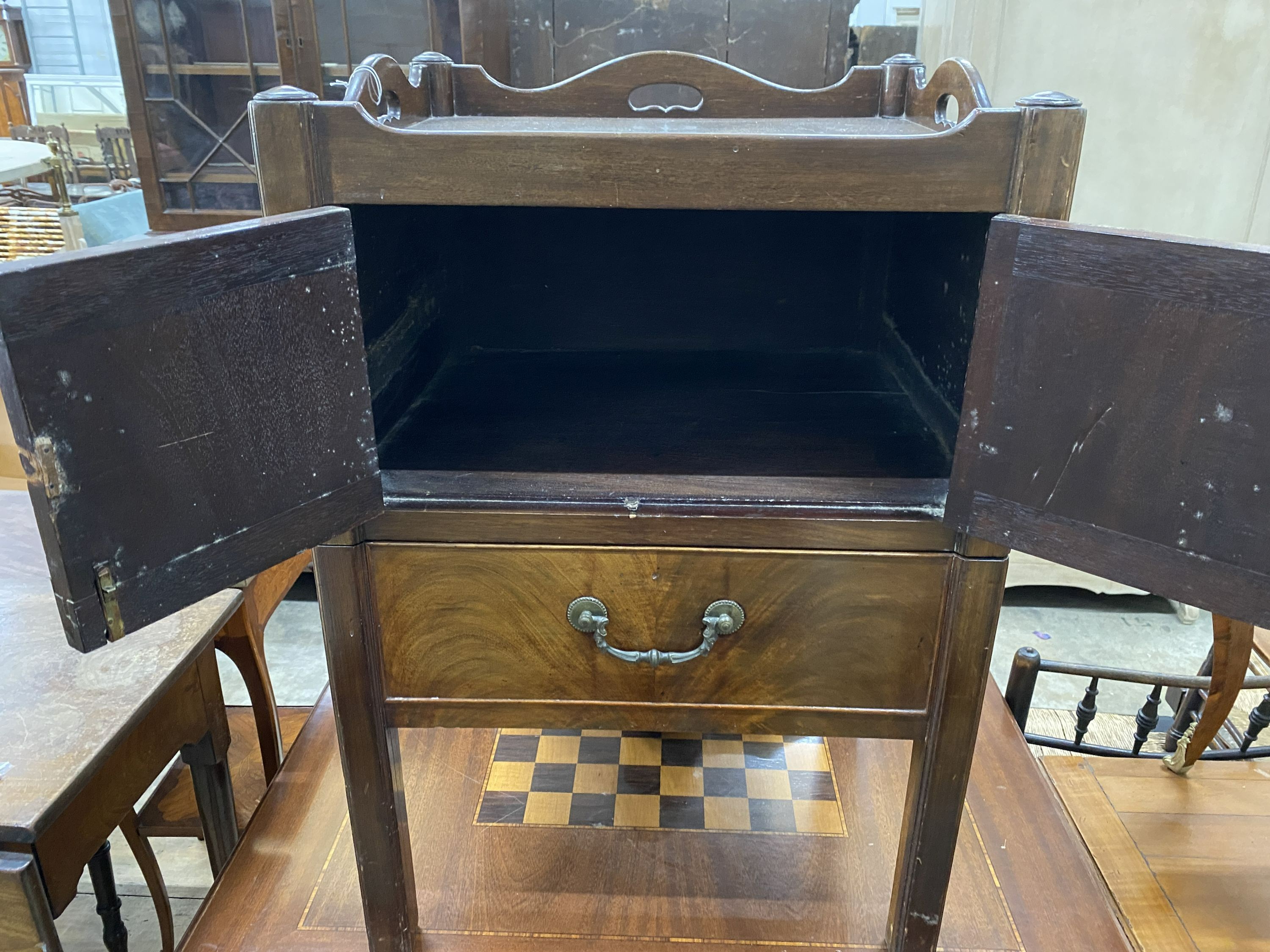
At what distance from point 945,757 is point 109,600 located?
0.59 metres

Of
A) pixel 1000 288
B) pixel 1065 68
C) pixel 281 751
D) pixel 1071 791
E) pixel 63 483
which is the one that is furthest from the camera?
pixel 1065 68

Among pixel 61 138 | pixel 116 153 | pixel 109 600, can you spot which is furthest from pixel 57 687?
pixel 61 138

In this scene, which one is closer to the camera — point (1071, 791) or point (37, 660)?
point (37, 660)

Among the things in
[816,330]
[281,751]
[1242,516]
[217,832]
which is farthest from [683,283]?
[281,751]

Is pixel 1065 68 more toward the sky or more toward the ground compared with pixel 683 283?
more toward the sky

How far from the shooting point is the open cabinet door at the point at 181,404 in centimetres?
44

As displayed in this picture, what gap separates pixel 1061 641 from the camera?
2277 millimetres

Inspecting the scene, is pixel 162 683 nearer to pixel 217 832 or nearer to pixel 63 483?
pixel 217 832

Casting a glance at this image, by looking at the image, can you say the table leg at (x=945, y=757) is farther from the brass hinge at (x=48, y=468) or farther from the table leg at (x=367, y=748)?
the brass hinge at (x=48, y=468)

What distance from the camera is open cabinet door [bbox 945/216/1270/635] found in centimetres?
49

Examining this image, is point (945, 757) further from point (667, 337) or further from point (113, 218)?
point (113, 218)

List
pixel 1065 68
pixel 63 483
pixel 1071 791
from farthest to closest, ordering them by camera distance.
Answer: pixel 1065 68 → pixel 1071 791 → pixel 63 483

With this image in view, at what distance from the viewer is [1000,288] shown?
552 millimetres

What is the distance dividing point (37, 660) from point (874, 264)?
3.35ft
